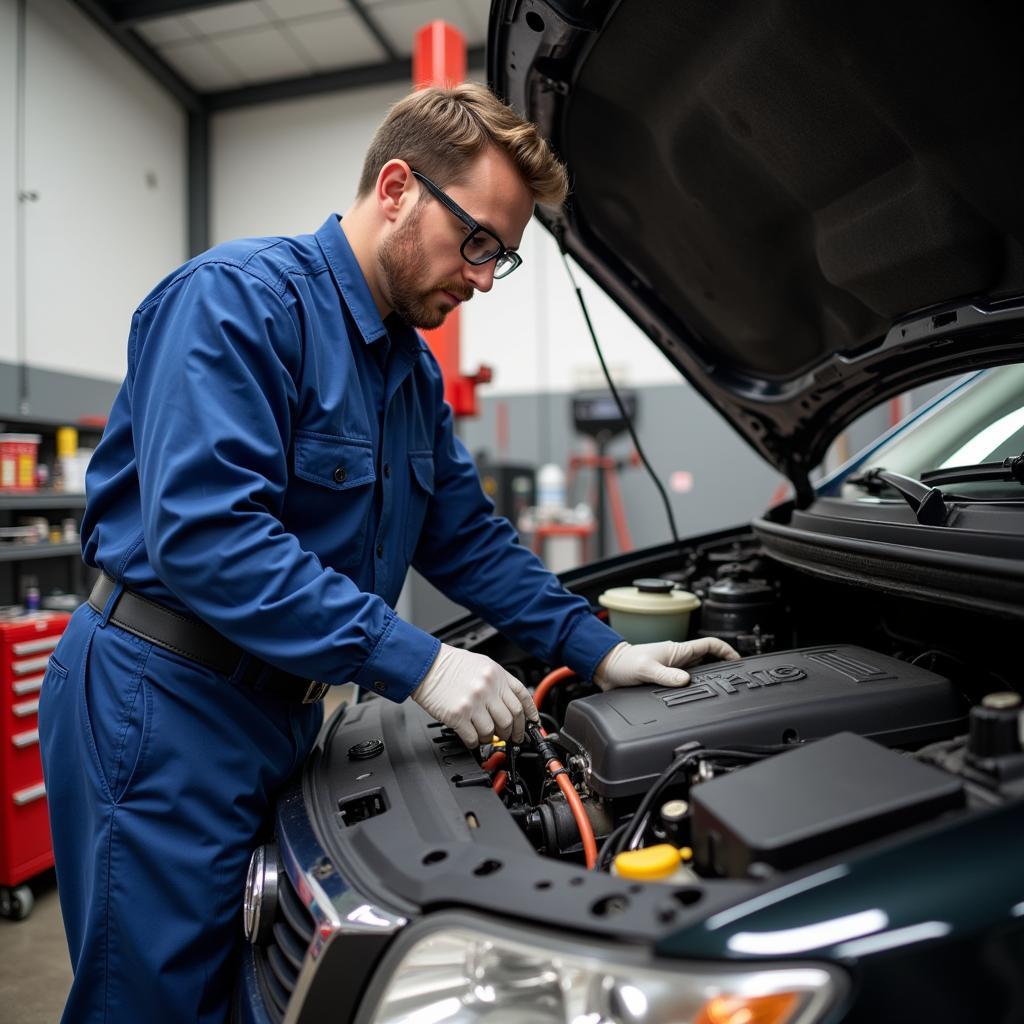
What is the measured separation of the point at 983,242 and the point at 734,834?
86 centimetres

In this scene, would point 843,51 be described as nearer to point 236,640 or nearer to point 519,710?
point 519,710

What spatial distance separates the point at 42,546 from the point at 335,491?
2.01 m

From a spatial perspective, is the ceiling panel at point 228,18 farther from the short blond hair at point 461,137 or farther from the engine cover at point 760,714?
the engine cover at point 760,714

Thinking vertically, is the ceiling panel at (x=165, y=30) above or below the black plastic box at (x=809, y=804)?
above

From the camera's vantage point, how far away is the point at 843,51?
876mm

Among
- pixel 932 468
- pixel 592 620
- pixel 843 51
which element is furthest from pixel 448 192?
pixel 932 468

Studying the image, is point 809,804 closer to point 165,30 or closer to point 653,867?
point 653,867

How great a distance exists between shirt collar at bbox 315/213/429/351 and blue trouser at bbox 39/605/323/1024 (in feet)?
1.67

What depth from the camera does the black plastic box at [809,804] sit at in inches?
21.3

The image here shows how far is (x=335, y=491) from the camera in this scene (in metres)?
1.01

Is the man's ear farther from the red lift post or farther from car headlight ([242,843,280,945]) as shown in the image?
the red lift post

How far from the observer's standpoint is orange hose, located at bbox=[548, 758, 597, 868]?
2.44 feet

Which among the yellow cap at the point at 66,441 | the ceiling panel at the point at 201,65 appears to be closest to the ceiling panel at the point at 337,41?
the ceiling panel at the point at 201,65

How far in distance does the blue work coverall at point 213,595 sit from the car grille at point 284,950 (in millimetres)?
124
